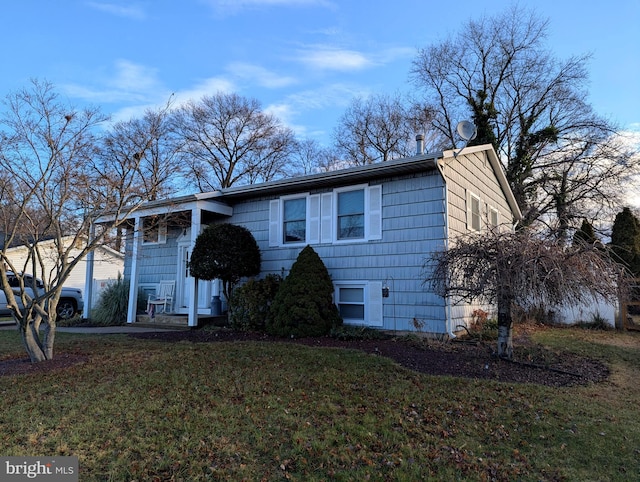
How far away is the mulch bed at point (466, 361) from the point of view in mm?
5793

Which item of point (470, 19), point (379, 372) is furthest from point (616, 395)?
point (470, 19)

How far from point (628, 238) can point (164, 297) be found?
582 inches

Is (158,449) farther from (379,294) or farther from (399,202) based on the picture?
(399,202)

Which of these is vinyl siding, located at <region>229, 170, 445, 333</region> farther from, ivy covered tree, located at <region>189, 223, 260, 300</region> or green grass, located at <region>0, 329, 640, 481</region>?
green grass, located at <region>0, 329, 640, 481</region>

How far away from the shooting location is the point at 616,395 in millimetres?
5059

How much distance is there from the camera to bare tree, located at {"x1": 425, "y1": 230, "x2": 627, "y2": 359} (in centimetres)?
562

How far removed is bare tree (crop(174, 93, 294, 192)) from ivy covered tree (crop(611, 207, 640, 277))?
21161mm

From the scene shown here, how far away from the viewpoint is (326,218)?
1000 centimetres

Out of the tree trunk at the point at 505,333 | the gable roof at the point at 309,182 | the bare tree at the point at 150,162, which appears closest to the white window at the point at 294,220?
the gable roof at the point at 309,182

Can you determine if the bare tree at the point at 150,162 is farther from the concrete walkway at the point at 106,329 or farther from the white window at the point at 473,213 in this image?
the white window at the point at 473,213

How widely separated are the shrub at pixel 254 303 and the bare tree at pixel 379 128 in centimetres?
1874

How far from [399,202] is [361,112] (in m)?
21.3

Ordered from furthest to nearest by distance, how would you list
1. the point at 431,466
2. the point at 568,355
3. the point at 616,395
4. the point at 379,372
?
the point at 568,355 < the point at 379,372 < the point at 616,395 < the point at 431,466

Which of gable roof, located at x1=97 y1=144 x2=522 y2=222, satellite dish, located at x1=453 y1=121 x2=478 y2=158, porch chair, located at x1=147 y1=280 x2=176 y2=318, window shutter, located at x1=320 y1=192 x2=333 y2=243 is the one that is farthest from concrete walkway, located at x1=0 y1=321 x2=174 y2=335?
satellite dish, located at x1=453 y1=121 x2=478 y2=158
